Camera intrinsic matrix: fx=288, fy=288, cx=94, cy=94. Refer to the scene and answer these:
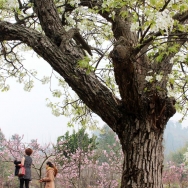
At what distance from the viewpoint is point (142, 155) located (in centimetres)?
282

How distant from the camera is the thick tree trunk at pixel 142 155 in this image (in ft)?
9.15

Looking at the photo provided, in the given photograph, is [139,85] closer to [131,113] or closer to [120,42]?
[131,113]

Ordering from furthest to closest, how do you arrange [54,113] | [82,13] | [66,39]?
1. [54,113]
2. [82,13]
3. [66,39]

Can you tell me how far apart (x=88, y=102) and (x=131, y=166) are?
0.78m

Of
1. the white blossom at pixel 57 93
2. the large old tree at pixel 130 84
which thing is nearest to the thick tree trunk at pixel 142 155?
the large old tree at pixel 130 84

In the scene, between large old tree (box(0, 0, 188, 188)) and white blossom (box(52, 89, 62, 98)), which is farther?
white blossom (box(52, 89, 62, 98))

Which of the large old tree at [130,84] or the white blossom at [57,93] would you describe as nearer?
the large old tree at [130,84]

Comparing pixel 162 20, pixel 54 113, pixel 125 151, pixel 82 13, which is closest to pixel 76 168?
pixel 54 113

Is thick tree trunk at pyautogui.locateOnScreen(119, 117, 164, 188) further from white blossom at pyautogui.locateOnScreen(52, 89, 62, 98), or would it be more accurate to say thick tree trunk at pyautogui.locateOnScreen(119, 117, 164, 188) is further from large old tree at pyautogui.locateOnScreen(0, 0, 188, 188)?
white blossom at pyautogui.locateOnScreen(52, 89, 62, 98)

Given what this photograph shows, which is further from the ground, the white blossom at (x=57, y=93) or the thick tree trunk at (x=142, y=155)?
the white blossom at (x=57, y=93)

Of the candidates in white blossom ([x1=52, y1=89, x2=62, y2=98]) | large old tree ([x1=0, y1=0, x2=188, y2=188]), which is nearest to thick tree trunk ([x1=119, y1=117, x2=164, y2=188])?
large old tree ([x1=0, y1=0, x2=188, y2=188])

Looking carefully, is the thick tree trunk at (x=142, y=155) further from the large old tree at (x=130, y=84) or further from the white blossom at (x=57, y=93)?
the white blossom at (x=57, y=93)

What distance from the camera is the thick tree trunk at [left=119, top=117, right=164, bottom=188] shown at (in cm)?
279

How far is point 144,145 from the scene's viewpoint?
284 centimetres
